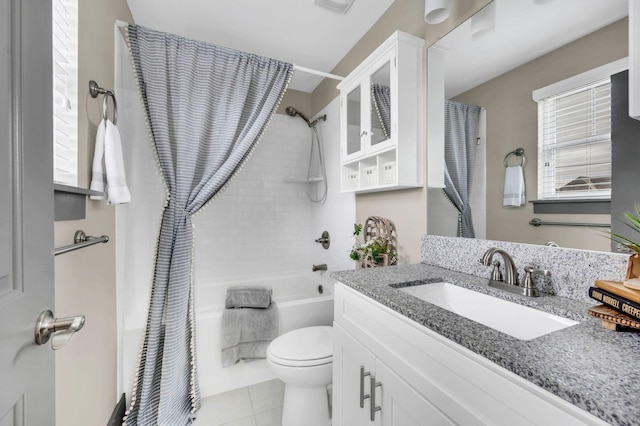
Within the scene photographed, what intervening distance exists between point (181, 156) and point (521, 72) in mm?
1765

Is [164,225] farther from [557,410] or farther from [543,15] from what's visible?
[543,15]

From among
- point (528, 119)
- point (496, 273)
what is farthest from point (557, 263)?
point (528, 119)

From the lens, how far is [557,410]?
18.3 inches

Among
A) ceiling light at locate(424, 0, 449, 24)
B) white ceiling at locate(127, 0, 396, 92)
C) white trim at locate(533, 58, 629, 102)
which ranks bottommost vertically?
white trim at locate(533, 58, 629, 102)

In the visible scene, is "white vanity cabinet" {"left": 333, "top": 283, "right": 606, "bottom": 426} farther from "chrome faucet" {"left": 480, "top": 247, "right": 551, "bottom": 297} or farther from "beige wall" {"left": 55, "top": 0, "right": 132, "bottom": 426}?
"beige wall" {"left": 55, "top": 0, "right": 132, "bottom": 426}

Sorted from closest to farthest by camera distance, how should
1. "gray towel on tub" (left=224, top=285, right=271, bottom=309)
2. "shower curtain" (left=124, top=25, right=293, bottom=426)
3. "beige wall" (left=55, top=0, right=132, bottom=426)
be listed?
"beige wall" (left=55, top=0, right=132, bottom=426) → "shower curtain" (left=124, top=25, right=293, bottom=426) → "gray towel on tub" (left=224, top=285, right=271, bottom=309)

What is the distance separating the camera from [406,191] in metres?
1.62

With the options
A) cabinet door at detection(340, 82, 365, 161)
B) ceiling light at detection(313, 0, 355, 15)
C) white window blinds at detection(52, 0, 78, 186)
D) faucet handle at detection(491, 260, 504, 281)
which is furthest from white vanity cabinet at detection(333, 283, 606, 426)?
ceiling light at detection(313, 0, 355, 15)

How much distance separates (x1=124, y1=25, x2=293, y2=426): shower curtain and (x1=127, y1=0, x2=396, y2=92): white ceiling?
31 cm

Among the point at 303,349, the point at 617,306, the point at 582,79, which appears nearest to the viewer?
the point at 617,306

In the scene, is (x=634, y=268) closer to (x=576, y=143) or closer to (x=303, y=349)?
(x=576, y=143)

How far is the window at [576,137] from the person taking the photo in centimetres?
83

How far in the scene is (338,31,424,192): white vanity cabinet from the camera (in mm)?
1436

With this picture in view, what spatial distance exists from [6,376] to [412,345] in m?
0.87
